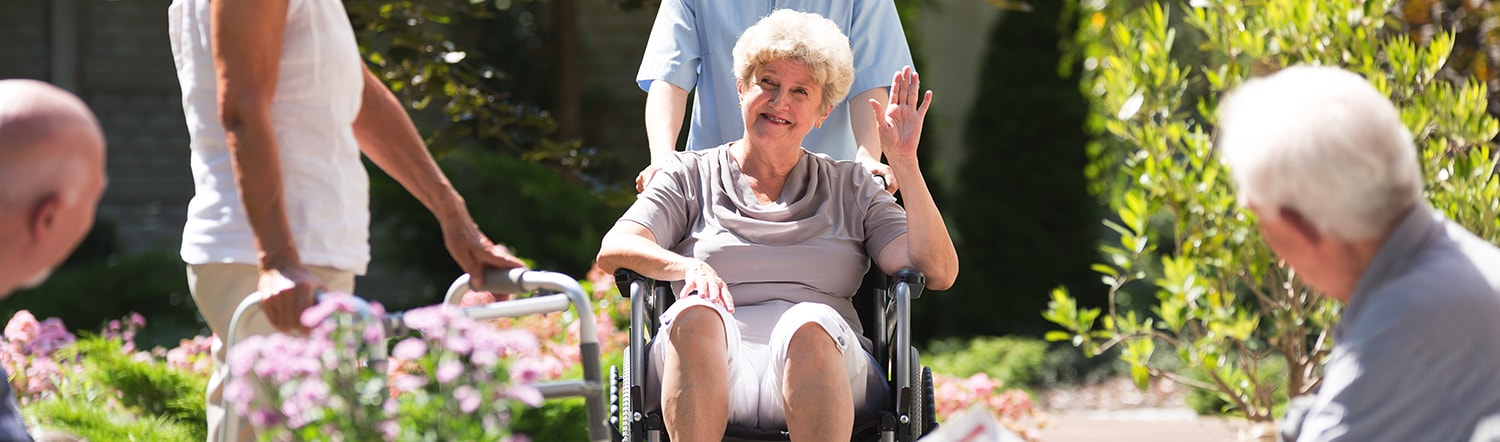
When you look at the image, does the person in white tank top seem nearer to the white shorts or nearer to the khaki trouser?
the khaki trouser

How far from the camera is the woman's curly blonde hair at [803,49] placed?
2.91 metres

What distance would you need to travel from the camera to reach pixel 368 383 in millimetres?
1731

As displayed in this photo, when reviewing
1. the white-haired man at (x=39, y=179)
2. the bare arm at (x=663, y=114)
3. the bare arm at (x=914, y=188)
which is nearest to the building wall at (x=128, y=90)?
the bare arm at (x=663, y=114)

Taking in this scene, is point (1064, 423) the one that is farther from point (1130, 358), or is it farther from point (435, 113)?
point (435, 113)

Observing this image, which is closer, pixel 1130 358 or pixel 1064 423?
pixel 1130 358

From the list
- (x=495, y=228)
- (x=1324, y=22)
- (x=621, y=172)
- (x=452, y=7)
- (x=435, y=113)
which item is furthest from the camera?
(x=435, y=113)

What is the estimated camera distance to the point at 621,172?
559 centimetres

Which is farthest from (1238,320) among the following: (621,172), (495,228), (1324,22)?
(495,228)

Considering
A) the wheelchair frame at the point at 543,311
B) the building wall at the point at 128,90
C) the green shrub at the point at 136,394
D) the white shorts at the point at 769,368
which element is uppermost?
the wheelchair frame at the point at 543,311

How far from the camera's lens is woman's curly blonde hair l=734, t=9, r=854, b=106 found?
2.91 m

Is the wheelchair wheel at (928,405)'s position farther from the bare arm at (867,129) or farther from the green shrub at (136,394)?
the green shrub at (136,394)

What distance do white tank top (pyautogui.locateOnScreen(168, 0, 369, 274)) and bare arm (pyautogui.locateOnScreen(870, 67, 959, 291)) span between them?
107 cm

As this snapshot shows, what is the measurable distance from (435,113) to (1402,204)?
8029mm

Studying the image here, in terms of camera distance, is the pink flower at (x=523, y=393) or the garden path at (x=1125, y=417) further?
the garden path at (x=1125, y=417)
